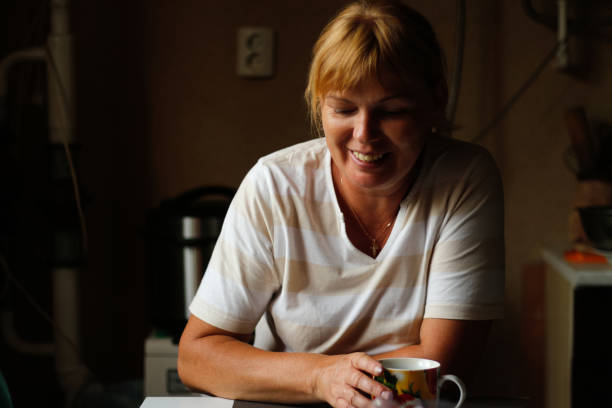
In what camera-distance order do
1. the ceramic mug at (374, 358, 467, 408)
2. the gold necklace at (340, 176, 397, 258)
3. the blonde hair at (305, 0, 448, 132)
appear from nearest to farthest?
1. the ceramic mug at (374, 358, 467, 408)
2. the blonde hair at (305, 0, 448, 132)
3. the gold necklace at (340, 176, 397, 258)

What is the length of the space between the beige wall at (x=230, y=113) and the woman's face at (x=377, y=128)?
0.94 meters

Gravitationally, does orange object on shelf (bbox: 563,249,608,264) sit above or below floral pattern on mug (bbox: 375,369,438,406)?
below

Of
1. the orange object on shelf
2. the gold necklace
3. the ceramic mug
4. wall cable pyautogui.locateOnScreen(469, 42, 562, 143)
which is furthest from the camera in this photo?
wall cable pyautogui.locateOnScreen(469, 42, 562, 143)

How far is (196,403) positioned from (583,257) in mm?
1132

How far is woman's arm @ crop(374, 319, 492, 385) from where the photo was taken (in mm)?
957

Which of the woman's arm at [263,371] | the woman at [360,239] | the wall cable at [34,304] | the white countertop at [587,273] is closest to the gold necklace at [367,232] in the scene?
the woman at [360,239]

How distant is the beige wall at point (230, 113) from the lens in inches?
73.3

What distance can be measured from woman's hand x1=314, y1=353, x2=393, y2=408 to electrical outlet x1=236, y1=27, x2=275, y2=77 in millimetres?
1183

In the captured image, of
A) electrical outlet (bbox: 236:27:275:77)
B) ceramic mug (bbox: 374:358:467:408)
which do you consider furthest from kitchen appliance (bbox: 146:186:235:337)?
ceramic mug (bbox: 374:358:467:408)

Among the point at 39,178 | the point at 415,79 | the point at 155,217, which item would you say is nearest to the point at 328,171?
the point at 415,79

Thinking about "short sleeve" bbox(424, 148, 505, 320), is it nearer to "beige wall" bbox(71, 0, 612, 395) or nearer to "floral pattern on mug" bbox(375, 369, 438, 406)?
"floral pattern on mug" bbox(375, 369, 438, 406)

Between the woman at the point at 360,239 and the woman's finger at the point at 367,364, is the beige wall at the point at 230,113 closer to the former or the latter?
the woman at the point at 360,239

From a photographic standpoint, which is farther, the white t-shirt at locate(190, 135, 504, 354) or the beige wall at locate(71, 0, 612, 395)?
the beige wall at locate(71, 0, 612, 395)

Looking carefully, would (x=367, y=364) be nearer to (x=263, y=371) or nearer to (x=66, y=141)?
(x=263, y=371)
